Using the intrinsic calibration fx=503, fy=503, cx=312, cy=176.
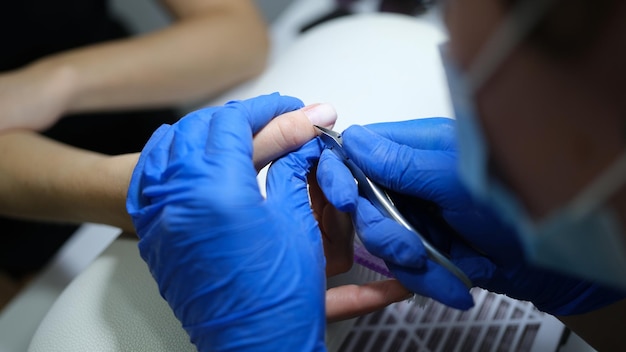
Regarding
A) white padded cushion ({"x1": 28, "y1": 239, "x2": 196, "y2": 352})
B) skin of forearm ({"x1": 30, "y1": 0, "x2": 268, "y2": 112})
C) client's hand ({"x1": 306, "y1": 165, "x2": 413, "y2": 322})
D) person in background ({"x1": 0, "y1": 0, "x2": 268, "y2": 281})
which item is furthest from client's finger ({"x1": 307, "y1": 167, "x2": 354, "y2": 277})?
skin of forearm ({"x1": 30, "y1": 0, "x2": 268, "y2": 112})

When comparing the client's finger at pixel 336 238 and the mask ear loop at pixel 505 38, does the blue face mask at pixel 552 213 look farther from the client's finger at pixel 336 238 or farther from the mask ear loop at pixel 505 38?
the client's finger at pixel 336 238

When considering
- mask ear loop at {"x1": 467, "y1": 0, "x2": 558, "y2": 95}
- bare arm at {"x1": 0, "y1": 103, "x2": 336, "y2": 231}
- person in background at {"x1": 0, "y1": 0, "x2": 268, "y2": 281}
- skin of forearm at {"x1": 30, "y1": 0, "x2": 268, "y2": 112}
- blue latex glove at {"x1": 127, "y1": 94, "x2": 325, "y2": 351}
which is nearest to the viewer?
mask ear loop at {"x1": 467, "y1": 0, "x2": 558, "y2": 95}

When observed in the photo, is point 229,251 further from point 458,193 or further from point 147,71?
point 147,71

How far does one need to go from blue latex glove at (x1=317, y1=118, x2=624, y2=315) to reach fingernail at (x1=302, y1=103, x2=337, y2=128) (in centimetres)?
4

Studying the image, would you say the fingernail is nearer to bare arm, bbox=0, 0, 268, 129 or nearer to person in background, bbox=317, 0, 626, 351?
person in background, bbox=317, 0, 626, 351

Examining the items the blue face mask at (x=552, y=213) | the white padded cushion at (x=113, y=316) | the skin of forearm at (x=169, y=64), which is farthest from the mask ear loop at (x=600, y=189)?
the skin of forearm at (x=169, y=64)

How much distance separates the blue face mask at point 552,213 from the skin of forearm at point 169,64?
65 centimetres

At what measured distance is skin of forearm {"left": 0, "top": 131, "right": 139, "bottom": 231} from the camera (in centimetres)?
66

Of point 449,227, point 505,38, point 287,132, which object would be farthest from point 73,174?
point 505,38

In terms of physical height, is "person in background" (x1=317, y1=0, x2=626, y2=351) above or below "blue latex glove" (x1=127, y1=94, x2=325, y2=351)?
above

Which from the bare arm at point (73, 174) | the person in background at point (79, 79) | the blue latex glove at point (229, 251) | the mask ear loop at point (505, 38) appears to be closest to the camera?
the mask ear loop at point (505, 38)

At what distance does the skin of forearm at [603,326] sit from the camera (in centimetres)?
55

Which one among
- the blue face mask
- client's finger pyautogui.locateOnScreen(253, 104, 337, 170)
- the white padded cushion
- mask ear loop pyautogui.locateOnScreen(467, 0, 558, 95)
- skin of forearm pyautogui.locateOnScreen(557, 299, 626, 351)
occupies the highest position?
mask ear loop pyautogui.locateOnScreen(467, 0, 558, 95)

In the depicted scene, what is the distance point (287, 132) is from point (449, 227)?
21 centimetres
